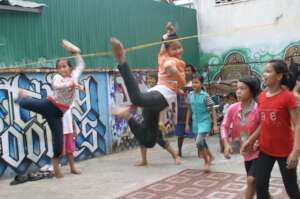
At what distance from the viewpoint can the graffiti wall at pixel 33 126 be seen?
731 centimetres

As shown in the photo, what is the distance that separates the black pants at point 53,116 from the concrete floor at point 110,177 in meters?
0.57

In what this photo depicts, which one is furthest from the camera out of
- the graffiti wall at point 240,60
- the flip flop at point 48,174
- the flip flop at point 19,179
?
the graffiti wall at point 240,60

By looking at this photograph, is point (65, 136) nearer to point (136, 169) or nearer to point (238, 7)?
point (136, 169)

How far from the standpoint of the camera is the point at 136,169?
300 inches

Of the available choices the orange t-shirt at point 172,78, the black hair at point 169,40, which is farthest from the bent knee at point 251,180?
the black hair at point 169,40

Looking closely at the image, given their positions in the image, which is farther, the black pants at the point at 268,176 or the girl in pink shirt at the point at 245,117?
the girl in pink shirt at the point at 245,117

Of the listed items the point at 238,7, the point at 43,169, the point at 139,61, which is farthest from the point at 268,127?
the point at 238,7

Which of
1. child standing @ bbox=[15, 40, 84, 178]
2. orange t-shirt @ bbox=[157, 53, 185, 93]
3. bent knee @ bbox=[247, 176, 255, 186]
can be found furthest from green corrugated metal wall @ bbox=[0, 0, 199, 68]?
bent knee @ bbox=[247, 176, 255, 186]

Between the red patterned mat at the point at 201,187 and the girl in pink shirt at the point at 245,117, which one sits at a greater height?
the girl in pink shirt at the point at 245,117

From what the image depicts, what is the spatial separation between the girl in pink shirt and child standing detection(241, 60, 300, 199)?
1.19 feet

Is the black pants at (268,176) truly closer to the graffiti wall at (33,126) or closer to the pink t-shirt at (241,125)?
the pink t-shirt at (241,125)

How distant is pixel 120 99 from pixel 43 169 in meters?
2.98

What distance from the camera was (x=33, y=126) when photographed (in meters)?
7.75

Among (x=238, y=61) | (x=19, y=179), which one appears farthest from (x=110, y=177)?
(x=238, y=61)
